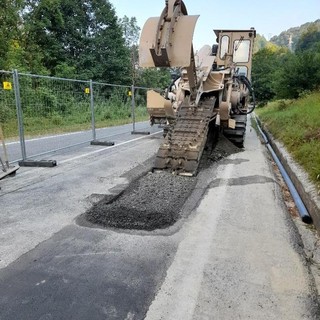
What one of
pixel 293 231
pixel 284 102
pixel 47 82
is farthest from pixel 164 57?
pixel 284 102

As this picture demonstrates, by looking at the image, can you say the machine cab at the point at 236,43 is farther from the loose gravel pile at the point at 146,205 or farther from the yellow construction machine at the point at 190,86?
the loose gravel pile at the point at 146,205

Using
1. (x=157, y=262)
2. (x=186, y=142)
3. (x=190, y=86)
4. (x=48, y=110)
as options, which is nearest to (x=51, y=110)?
(x=48, y=110)

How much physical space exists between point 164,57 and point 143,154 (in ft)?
10.7

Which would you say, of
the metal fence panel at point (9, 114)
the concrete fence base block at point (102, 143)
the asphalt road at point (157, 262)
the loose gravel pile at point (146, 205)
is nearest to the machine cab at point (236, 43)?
the concrete fence base block at point (102, 143)

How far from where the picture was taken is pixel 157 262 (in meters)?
2.76

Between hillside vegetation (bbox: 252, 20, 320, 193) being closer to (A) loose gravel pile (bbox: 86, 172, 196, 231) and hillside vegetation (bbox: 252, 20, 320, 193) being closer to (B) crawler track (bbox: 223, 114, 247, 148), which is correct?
(B) crawler track (bbox: 223, 114, 247, 148)

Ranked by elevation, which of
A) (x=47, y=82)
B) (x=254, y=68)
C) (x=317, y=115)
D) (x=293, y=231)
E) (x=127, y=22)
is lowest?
(x=293, y=231)

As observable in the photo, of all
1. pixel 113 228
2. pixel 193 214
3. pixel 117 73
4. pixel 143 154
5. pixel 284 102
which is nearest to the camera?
pixel 113 228

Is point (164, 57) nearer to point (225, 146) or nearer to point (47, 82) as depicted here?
point (225, 146)

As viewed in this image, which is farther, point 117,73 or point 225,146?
point 117,73

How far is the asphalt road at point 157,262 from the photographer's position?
7.19 feet

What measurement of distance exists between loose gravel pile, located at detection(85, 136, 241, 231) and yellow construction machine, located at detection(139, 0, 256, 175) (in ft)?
1.73

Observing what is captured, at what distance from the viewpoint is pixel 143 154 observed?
770cm

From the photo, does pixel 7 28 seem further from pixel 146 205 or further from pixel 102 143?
pixel 146 205
